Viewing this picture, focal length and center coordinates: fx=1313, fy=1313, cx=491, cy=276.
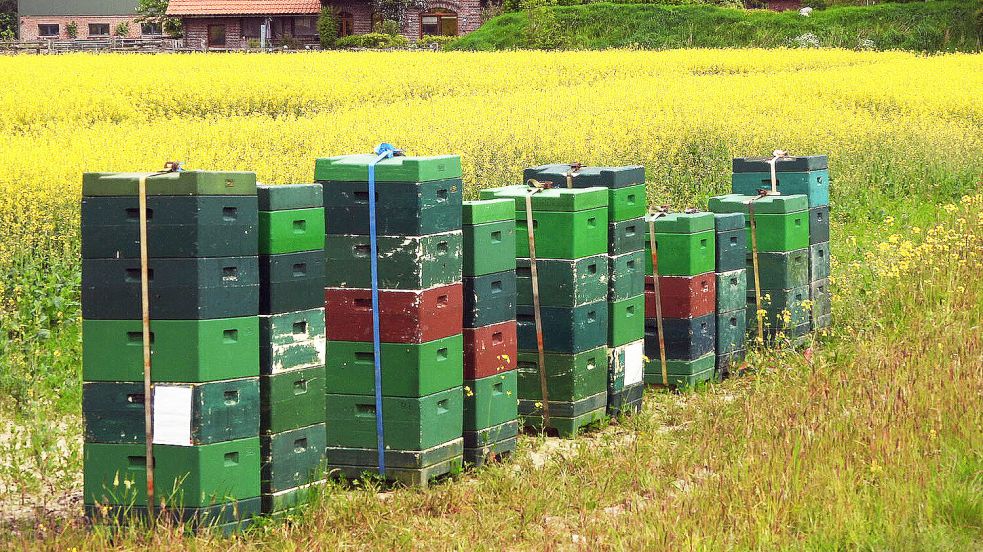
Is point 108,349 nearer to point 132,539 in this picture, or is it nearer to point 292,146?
point 132,539

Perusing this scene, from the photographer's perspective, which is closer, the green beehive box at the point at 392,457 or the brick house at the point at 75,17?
the green beehive box at the point at 392,457

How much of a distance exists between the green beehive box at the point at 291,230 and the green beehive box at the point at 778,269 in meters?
5.85

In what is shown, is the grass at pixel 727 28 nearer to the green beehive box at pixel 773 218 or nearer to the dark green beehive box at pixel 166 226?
the green beehive box at pixel 773 218

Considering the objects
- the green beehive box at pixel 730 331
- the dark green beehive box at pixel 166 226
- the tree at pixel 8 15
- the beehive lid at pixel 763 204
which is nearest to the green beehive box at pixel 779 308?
the green beehive box at pixel 730 331

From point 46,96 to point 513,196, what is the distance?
19.9m

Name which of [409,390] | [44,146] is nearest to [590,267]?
[409,390]

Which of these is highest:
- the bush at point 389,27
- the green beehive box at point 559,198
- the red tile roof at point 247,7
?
the red tile roof at point 247,7

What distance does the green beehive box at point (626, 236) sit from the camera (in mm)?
10117

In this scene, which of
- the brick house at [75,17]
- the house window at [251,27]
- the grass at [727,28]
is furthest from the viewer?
the brick house at [75,17]

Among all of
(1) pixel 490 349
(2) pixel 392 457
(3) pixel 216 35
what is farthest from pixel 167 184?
(3) pixel 216 35

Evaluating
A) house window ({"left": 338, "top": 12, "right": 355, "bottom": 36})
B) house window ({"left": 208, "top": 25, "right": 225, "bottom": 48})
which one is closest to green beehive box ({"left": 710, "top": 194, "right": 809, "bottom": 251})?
house window ({"left": 338, "top": 12, "right": 355, "bottom": 36})

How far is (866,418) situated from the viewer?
8.15 metres

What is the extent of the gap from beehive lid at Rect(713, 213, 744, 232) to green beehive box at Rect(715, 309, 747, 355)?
754 millimetres

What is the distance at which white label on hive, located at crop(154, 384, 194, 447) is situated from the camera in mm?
6883
